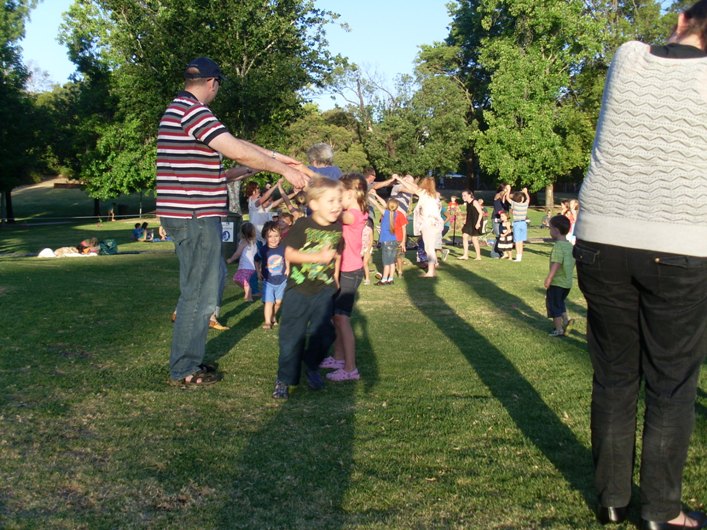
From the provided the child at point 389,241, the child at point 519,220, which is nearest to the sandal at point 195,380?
the child at point 389,241

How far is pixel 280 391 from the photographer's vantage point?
18.5ft

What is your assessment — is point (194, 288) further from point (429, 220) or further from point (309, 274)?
point (429, 220)

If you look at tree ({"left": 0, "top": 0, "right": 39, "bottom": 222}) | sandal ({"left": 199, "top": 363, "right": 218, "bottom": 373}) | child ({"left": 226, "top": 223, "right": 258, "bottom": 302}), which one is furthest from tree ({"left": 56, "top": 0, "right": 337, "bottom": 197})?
sandal ({"left": 199, "top": 363, "right": 218, "bottom": 373})

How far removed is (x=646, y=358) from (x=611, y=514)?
0.73 metres

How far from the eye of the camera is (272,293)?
29.9ft

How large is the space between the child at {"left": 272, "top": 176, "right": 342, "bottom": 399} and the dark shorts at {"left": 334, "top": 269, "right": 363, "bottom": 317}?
0.60 meters

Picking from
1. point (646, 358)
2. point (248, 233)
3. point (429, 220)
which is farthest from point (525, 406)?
point (429, 220)

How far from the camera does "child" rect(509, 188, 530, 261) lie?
19328 mm

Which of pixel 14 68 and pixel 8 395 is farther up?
pixel 14 68

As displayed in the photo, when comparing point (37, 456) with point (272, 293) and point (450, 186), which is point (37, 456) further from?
point (450, 186)

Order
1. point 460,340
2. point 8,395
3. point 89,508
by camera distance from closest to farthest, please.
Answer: point 89,508, point 8,395, point 460,340

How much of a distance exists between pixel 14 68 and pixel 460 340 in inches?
1687

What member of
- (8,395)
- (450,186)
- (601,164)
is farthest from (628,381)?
(450,186)

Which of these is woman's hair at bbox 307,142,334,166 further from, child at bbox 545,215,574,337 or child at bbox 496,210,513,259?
child at bbox 496,210,513,259
